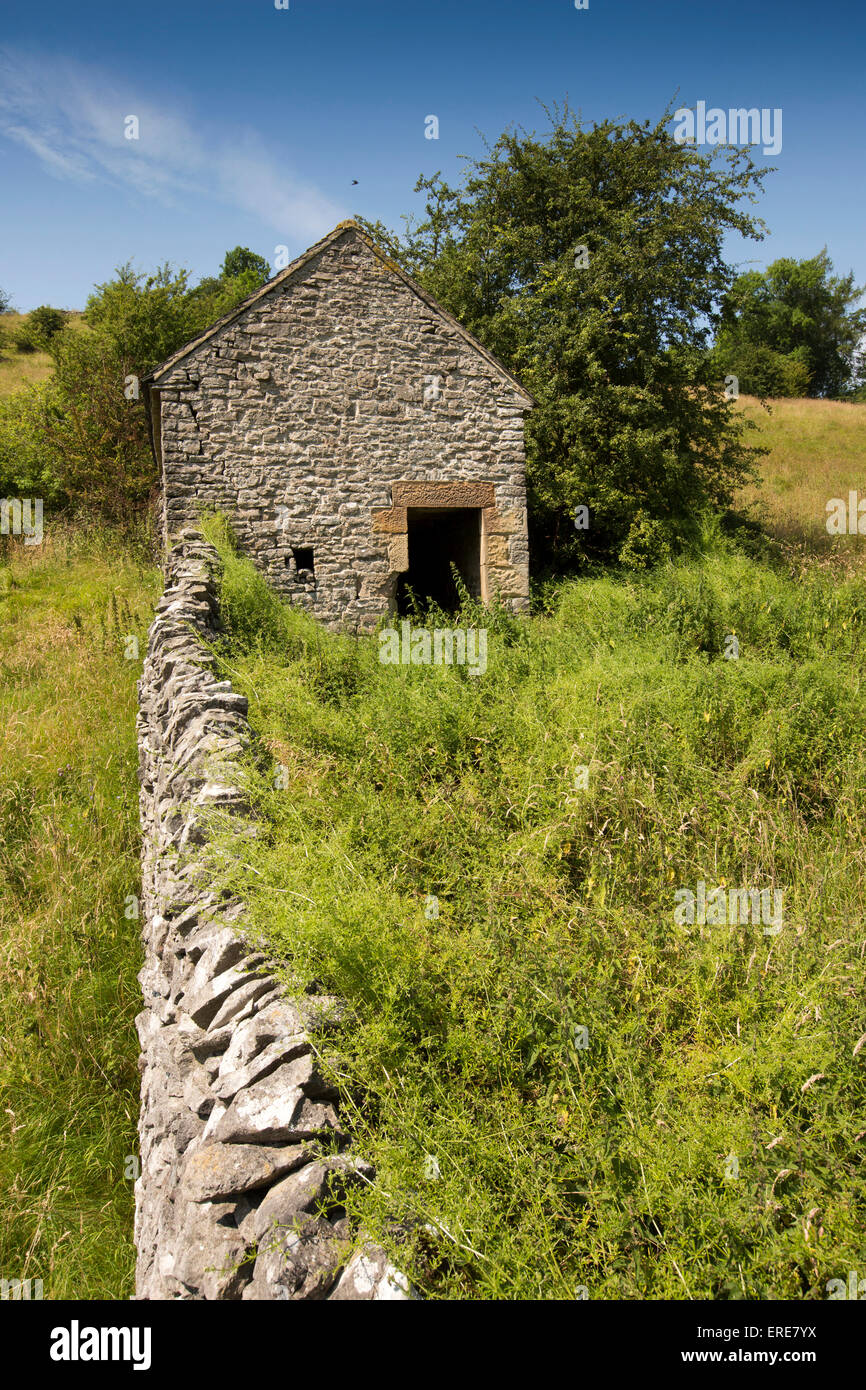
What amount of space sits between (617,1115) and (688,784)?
270 cm

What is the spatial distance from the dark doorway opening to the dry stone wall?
764 cm

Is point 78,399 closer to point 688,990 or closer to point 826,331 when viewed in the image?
point 688,990

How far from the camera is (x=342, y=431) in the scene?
410 inches

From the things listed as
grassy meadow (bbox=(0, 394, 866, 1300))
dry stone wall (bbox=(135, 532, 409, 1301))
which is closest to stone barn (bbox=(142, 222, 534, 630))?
grassy meadow (bbox=(0, 394, 866, 1300))

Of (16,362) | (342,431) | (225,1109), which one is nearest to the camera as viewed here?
(225,1109)

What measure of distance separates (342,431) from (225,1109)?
957 cm

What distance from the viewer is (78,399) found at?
57.7 ft

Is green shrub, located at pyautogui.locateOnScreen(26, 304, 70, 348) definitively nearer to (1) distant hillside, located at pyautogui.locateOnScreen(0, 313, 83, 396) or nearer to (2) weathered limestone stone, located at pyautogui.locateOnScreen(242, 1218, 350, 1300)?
(1) distant hillside, located at pyautogui.locateOnScreen(0, 313, 83, 396)

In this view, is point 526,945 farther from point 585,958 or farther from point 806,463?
point 806,463

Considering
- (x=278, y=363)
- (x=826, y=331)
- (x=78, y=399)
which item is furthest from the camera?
(x=826, y=331)

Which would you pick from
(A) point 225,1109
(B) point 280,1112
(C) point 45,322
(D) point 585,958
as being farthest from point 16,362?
(B) point 280,1112

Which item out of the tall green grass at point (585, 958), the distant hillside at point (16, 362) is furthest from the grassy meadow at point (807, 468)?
the distant hillside at point (16, 362)

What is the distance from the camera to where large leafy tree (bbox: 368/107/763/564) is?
1309 centimetres
